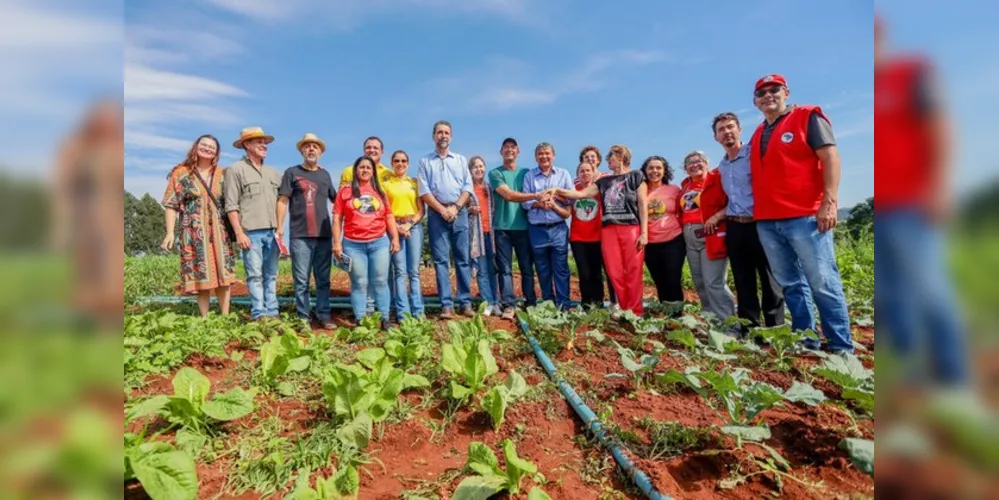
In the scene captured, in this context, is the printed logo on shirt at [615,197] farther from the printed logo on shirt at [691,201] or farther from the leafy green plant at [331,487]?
the leafy green plant at [331,487]

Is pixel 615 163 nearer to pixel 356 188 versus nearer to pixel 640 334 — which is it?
pixel 640 334

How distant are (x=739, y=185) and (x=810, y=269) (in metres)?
0.90

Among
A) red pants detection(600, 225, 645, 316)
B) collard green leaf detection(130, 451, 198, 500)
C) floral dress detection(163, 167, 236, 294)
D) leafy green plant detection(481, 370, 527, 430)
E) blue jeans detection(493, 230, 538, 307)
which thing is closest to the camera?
collard green leaf detection(130, 451, 198, 500)

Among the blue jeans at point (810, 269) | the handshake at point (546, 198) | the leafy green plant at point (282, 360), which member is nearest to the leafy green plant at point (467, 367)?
the leafy green plant at point (282, 360)

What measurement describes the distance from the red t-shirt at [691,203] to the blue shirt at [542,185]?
1.06 metres

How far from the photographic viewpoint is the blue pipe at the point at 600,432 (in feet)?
5.40

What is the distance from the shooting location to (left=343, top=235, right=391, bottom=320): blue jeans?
4.32 meters

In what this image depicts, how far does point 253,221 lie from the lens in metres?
4.36

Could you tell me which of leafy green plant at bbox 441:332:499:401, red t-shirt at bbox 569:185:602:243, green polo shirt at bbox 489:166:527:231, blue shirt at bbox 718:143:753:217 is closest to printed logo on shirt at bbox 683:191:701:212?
blue shirt at bbox 718:143:753:217
